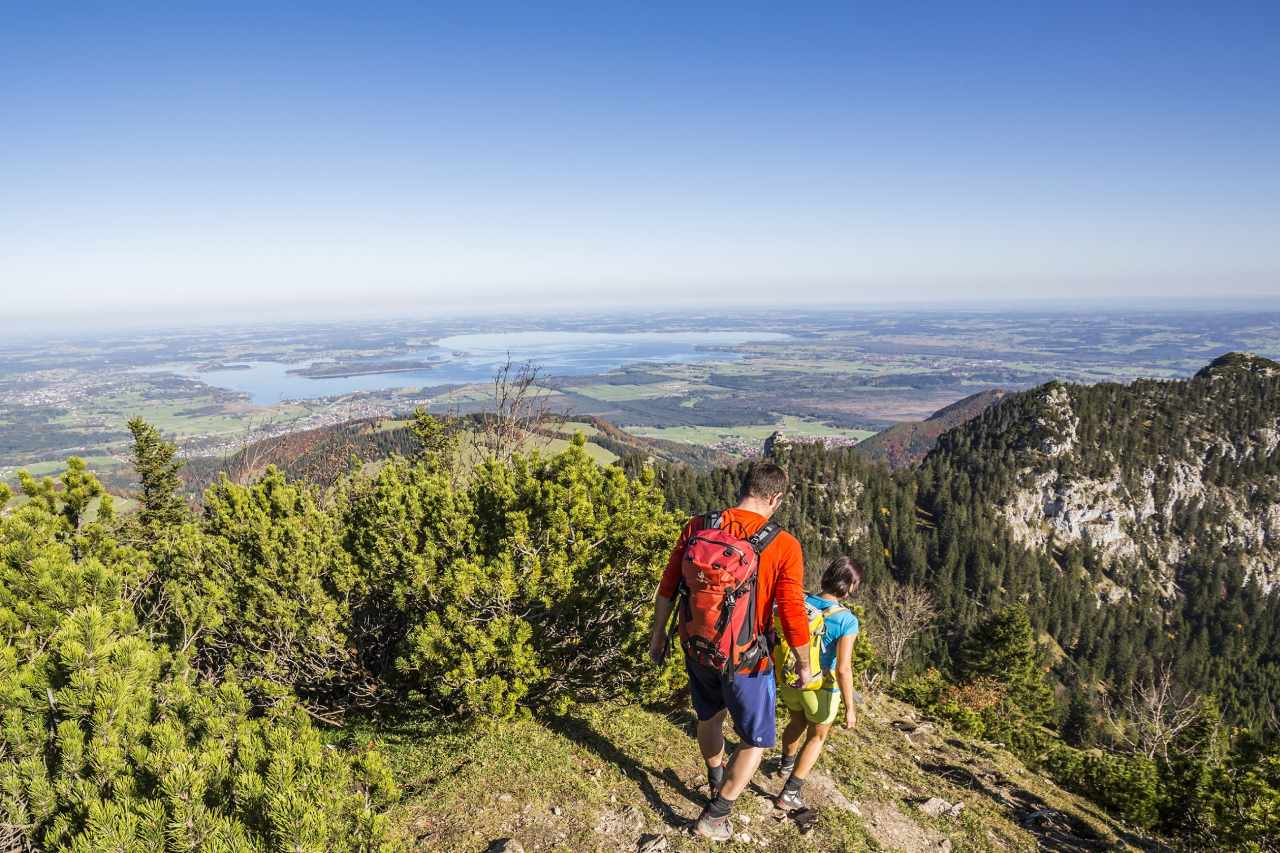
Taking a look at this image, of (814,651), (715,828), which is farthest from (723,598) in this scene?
(715,828)

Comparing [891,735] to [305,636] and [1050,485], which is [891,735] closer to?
[305,636]

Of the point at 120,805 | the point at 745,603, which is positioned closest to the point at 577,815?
the point at 745,603

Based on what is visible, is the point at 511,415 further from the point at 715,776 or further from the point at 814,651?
the point at 814,651

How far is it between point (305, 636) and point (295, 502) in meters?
2.47

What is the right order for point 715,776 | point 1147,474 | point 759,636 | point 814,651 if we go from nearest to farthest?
1. point 759,636
2. point 814,651
3. point 715,776
4. point 1147,474

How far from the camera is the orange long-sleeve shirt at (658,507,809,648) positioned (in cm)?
513

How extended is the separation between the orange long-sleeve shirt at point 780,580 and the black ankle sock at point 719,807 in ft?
7.13

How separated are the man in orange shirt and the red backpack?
7 centimetres

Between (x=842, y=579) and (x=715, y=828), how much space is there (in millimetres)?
3010

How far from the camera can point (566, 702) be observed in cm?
870

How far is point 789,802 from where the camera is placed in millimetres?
6746

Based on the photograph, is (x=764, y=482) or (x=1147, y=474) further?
(x=1147, y=474)

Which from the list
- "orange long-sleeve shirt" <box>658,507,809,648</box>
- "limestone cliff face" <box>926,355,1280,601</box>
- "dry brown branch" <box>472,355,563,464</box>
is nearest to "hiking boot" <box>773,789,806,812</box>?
"orange long-sleeve shirt" <box>658,507,809,648</box>

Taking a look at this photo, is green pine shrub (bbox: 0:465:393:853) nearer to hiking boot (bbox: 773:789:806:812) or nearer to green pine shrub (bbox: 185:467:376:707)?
green pine shrub (bbox: 185:467:376:707)
